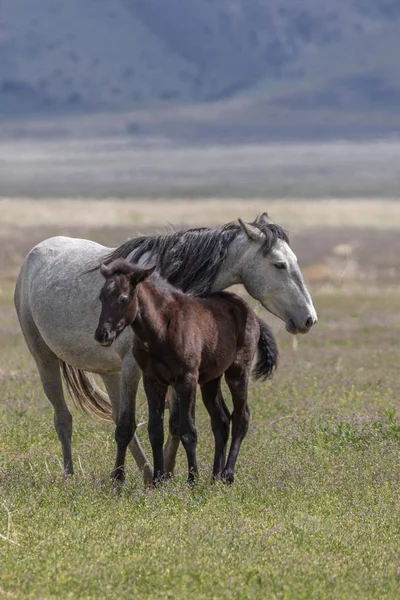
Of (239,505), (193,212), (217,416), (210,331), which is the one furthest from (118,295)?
(193,212)

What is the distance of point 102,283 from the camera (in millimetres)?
11117

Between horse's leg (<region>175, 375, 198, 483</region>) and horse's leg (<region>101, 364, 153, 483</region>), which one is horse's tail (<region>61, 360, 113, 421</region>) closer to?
horse's leg (<region>101, 364, 153, 483</region>)

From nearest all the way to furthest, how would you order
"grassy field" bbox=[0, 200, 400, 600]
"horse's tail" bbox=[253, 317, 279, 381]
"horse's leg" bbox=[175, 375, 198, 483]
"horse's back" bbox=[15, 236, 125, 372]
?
"grassy field" bbox=[0, 200, 400, 600] → "horse's leg" bbox=[175, 375, 198, 483] → "horse's back" bbox=[15, 236, 125, 372] → "horse's tail" bbox=[253, 317, 279, 381]

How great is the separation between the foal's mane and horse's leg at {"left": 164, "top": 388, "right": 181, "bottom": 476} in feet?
2.97

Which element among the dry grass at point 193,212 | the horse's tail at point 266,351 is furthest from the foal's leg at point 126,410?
the dry grass at point 193,212

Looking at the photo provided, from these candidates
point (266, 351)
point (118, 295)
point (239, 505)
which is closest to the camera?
point (118, 295)

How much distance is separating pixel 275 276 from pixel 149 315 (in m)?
1.17

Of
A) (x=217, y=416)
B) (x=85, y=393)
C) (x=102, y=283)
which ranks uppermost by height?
(x=102, y=283)

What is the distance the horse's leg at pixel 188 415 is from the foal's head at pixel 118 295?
28.7 inches

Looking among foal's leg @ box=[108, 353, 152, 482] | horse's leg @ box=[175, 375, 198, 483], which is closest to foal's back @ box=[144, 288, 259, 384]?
horse's leg @ box=[175, 375, 198, 483]

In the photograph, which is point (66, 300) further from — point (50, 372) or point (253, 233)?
point (253, 233)

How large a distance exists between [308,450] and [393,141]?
479 ft

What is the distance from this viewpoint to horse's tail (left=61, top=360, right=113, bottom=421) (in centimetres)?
1239

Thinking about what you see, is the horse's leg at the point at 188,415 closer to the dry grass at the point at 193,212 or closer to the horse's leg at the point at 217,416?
the horse's leg at the point at 217,416
